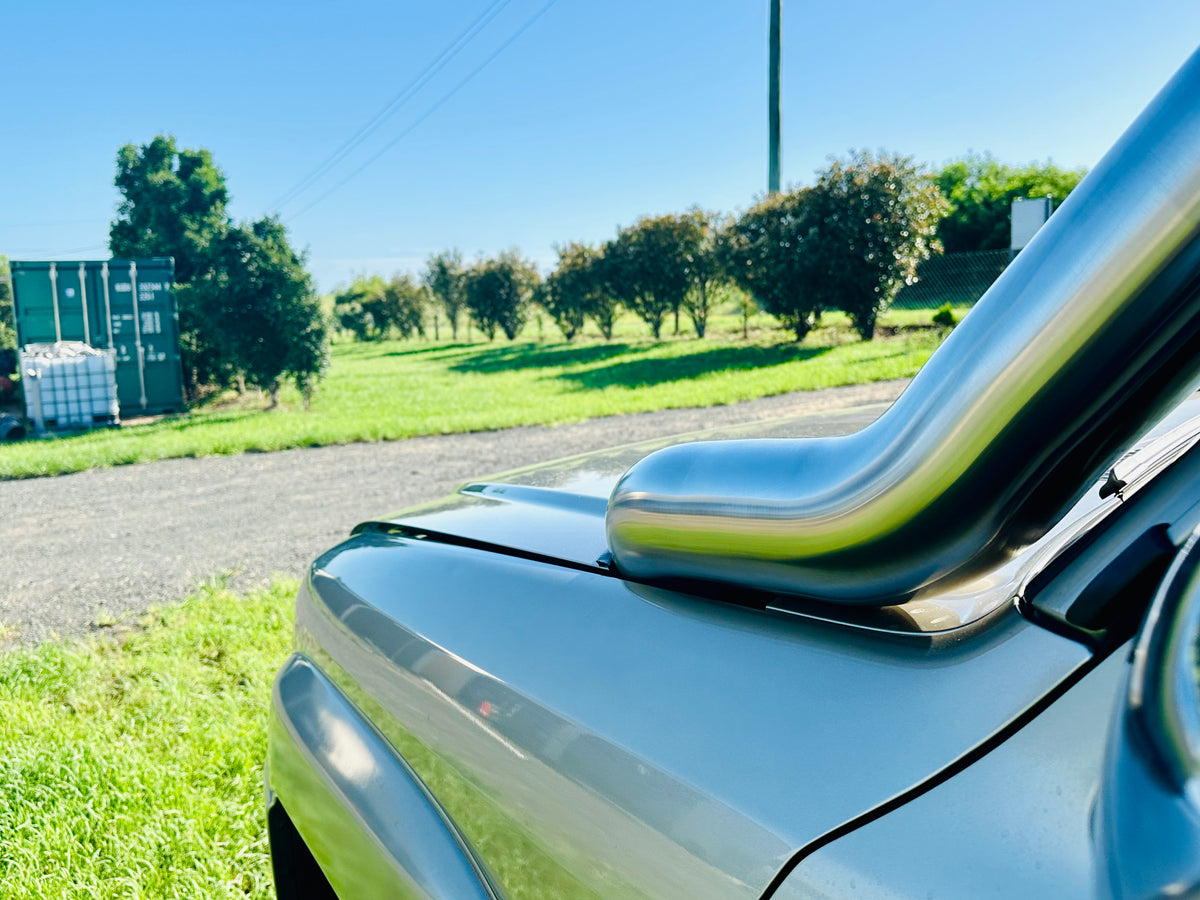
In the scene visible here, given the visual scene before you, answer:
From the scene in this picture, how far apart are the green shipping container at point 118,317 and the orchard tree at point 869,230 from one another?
45.6ft

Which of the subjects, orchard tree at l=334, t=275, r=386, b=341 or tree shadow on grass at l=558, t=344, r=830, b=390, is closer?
tree shadow on grass at l=558, t=344, r=830, b=390

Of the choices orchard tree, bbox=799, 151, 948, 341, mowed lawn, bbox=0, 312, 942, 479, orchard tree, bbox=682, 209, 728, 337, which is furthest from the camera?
orchard tree, bbox=682, 209, 728, 337

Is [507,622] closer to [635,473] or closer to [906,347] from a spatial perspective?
[635,473]

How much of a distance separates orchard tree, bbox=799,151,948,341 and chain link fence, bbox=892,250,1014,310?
932 mm

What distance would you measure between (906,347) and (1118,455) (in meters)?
17.6

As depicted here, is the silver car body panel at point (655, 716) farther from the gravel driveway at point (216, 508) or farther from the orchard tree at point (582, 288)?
the orchard tree at point (582, 288)

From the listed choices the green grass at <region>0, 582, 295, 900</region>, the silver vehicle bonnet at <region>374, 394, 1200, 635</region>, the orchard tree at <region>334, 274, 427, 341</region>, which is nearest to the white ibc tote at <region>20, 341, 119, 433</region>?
the green grass at <region>0, 582, 295, 900</region>

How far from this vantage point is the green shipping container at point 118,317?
1605 centimetres

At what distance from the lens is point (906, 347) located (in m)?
17.1

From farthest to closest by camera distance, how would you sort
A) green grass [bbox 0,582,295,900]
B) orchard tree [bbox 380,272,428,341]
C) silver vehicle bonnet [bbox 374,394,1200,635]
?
orchard tree [bbox 380,272,428,341], green grass [bbox 0,582,295,900], silver vehicle bonnet [bbox 374,394,1200,635]

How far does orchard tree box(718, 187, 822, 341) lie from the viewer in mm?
19547

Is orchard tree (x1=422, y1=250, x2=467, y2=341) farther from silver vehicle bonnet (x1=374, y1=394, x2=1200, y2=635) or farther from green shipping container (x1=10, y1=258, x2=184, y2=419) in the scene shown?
silver vehicle bonnet (x1=374, y1=394, x2=1200, y2=635)

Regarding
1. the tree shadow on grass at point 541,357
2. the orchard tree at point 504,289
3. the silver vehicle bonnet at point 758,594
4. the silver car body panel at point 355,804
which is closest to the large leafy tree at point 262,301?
the tree shadow on grass at point 541,357

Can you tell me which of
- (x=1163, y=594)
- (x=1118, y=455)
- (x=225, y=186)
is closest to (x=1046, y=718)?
(x=1163, y=594)
